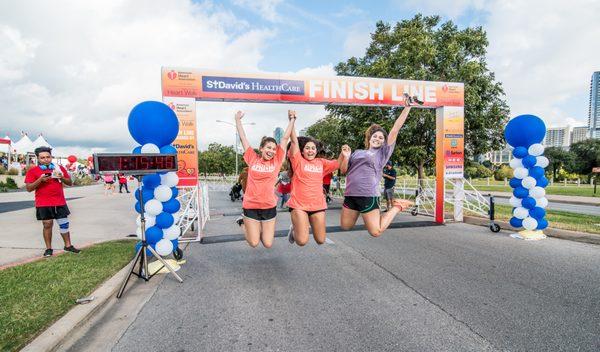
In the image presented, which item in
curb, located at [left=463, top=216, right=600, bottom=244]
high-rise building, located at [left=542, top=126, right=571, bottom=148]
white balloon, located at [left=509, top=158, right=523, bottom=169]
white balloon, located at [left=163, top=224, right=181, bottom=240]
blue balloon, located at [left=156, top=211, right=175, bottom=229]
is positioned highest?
high-rise building, located at [left=542, top=126, right=571, bottom=148]

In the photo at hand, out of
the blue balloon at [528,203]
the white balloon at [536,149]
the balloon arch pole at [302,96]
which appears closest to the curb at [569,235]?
the blue balloon at [528,203]

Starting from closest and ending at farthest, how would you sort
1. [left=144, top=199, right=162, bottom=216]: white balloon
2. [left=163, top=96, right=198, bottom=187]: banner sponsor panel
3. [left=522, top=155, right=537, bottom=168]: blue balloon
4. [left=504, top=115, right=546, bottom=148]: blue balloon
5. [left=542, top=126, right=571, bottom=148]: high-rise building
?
[left=144, top=199, right=162, bottom=216]: white balloon, [left=504, top=115, right=546, bottom=148]: blue balloon, [left=522, top=155, right=537, bottom=168]: blue balloon, [left=163, top=96, right=198, bottom=187]: banner sponsor panel, [left=542, top=126, right=571, bottom=148]: high-rise building

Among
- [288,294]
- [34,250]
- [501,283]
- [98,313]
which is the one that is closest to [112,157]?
[98,313]

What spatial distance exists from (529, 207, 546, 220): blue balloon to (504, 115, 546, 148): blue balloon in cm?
156

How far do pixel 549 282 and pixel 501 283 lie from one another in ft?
2.33

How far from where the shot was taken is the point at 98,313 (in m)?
3.73

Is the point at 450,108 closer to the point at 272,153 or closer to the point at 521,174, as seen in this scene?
the point at 521,174

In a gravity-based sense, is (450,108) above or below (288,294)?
above

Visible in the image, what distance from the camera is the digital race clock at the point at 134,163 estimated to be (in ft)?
14.6

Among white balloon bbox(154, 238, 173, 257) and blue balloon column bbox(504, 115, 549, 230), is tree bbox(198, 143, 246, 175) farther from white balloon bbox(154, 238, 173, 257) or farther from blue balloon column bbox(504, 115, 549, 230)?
white balloon bbox(154, 238, 173, 257)

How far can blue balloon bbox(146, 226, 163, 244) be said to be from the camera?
5199 millimetres

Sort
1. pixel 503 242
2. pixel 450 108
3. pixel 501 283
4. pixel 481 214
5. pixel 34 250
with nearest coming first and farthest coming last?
pixel 501 283
pixel 34 250
pixel 503 242
pixel 450 108
pixel 481 214

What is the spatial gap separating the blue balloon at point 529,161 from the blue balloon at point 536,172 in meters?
0.10

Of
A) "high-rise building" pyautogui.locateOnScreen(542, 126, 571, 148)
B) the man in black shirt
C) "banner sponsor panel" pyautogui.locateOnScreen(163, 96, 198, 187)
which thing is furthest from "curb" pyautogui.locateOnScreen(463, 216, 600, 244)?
"high-rise building" pyautogui.locateOnScreen(542, 126, 571, 148)
